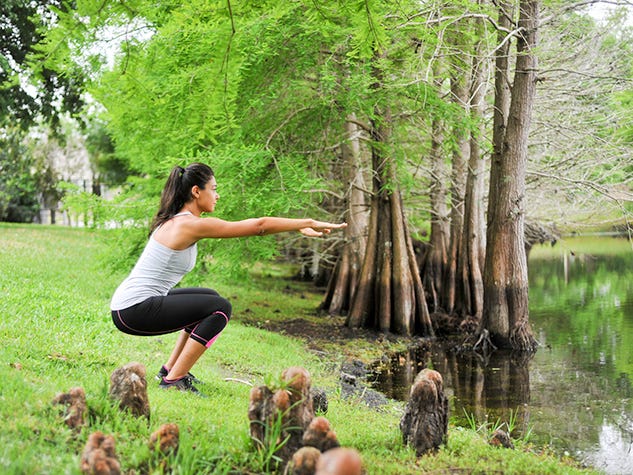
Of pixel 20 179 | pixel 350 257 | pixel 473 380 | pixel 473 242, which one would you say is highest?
pixel 20 179

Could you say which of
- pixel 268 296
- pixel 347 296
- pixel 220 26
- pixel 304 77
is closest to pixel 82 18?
pixel 220 26

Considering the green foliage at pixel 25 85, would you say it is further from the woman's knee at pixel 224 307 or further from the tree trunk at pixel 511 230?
the woman's knee at pixel 224 307

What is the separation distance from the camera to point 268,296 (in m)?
19.3

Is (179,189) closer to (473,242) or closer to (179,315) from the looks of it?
(179,315)

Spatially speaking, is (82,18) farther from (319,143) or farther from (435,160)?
(435,160)

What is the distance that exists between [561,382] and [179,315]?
6.78m

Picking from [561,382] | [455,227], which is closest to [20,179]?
[455,227]

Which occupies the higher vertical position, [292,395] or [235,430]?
[292,395]

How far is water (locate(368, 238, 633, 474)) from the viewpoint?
716cm

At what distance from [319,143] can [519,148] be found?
12.6ft

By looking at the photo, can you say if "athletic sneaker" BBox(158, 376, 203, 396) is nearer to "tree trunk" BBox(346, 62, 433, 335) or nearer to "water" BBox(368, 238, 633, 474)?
"water" BBox(368, 238, 633, 474)

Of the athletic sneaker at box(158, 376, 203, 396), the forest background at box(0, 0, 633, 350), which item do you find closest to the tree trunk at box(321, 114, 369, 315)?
the forest background at box(0, 0, 633, 350)

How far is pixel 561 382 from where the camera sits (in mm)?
10047

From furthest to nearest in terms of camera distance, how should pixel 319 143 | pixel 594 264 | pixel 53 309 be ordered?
1. pixel 594 264
2. pixel 319 143
3. pixel 53 309
